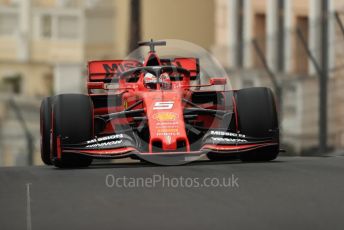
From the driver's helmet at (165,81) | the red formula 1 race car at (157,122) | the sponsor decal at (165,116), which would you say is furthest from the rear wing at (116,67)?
the sponsor decal at (165,116)

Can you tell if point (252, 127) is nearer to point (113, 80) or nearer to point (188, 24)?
point (113, 80)

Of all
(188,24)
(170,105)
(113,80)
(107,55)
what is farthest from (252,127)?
(107,55)

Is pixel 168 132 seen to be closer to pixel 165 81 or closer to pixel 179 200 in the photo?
pixel 165 81

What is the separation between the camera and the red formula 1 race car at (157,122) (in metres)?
15.9

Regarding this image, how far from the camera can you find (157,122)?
1595cm

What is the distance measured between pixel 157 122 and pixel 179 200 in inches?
155

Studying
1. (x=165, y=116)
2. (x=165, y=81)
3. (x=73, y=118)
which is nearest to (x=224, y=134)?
(x=165, y=116)

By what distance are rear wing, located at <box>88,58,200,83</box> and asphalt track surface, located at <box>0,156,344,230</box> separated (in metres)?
2.62

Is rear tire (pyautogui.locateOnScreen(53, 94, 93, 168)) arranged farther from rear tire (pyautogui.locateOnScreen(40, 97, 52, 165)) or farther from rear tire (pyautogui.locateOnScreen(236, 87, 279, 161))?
rear tire (pyautogui.locateOnScreen(236, 87, 279, 161))

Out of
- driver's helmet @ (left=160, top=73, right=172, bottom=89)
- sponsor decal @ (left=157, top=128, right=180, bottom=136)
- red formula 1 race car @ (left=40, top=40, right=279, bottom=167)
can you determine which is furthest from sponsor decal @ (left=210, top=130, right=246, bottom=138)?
driver's helmet @ (left=160, top=73, right=172, bottom=89)

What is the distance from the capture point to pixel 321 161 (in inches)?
665

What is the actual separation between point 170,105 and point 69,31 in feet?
195

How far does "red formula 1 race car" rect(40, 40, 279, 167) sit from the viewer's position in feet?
52.2

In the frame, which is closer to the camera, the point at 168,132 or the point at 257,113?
the point at 168,132
